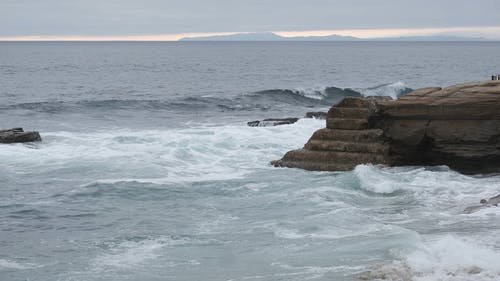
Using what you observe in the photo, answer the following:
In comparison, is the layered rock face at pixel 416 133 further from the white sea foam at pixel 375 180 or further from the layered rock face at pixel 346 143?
the white sea foam at pixel 375 180

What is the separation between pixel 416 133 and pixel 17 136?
43.7ft

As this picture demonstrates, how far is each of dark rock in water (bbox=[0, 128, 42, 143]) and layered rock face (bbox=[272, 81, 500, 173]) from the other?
9.45 meters

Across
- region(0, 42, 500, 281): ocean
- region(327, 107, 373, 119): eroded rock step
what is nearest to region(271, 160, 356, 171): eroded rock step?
region(0, 42, 500, 281): ocean

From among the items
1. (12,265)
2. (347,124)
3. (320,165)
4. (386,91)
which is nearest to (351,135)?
(347,124)

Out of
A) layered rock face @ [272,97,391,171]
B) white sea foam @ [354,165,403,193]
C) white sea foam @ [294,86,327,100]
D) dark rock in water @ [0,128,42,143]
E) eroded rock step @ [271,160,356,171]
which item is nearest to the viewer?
white sea foam @ [354,165,403,193]

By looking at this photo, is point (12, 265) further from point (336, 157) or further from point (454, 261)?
point (336, 157)

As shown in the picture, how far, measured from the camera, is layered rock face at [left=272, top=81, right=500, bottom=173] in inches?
770

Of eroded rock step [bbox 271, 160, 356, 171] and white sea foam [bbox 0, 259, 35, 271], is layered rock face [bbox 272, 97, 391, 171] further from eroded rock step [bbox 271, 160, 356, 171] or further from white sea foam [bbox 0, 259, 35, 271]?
white sea foam [bbox 0, 259, 35, 271]

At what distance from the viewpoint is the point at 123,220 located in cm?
1590

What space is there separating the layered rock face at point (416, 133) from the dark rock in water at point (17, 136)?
31.0ft

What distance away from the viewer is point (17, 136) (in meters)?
26.3

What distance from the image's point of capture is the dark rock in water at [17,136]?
26.0m

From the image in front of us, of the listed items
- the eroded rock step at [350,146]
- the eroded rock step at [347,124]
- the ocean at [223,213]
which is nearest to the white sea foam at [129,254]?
the ocean at [223,213]

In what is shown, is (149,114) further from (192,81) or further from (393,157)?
(192,81)
